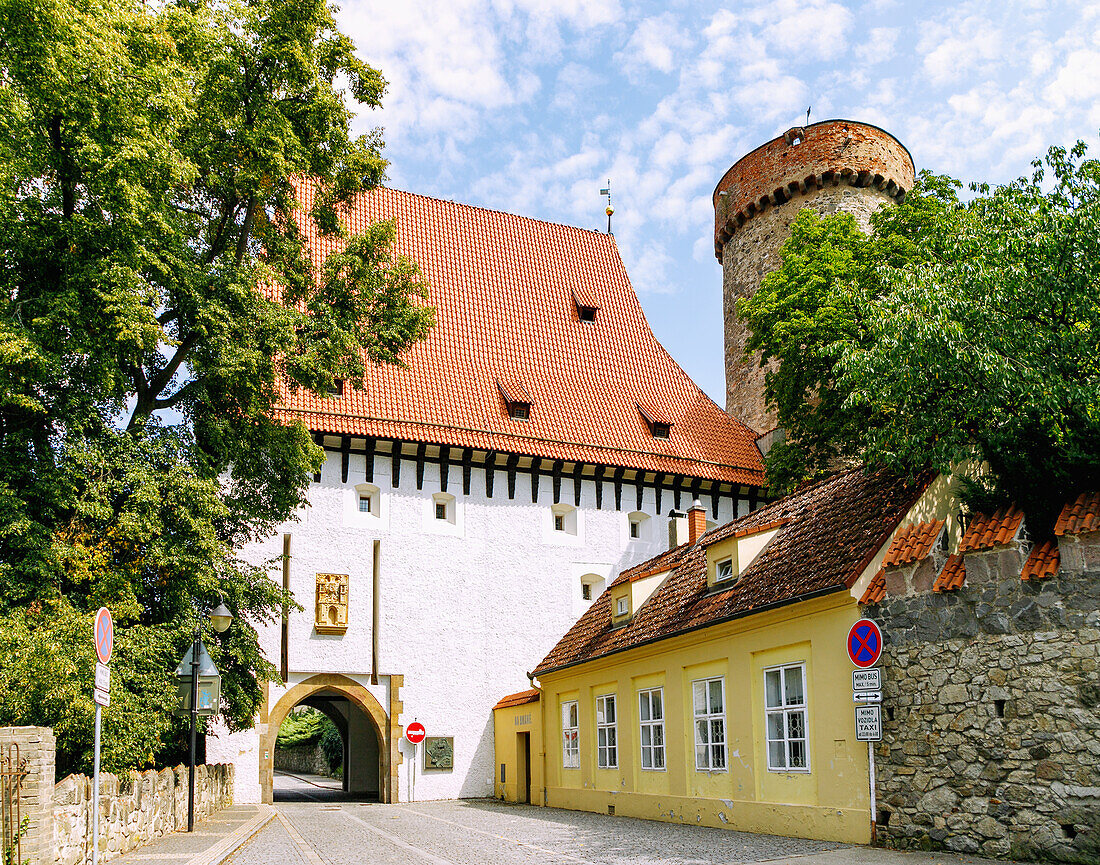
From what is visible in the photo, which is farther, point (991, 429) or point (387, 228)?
point (387, 228)

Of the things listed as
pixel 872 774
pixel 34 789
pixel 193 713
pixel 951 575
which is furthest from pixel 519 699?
pixel 34 789

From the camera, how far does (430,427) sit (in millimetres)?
28094

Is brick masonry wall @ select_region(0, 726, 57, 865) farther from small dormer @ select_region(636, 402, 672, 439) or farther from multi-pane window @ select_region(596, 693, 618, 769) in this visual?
small dormer @ select_region(636, 402, 672, 439)

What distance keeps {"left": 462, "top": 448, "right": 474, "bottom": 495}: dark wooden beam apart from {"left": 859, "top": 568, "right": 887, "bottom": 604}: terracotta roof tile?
1711cm

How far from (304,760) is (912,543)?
171 ft

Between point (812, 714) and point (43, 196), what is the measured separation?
13.6 metres

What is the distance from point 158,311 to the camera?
17000 mm

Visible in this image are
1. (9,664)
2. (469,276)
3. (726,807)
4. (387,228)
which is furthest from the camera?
(469,276)

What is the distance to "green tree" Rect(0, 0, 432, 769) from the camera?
47.9 ft

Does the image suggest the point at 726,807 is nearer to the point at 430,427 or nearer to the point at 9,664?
the point at 9,664

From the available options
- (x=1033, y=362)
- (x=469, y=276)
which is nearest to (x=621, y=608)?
(x=1033, y=362)

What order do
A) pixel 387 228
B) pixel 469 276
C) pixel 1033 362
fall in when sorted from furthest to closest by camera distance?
pixel 469 276 < pixel 387 228 < pixel 1033 362

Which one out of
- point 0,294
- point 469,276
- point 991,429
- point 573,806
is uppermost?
point 469,276

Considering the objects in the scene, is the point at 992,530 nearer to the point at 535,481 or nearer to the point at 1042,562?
the point at 1042,562
